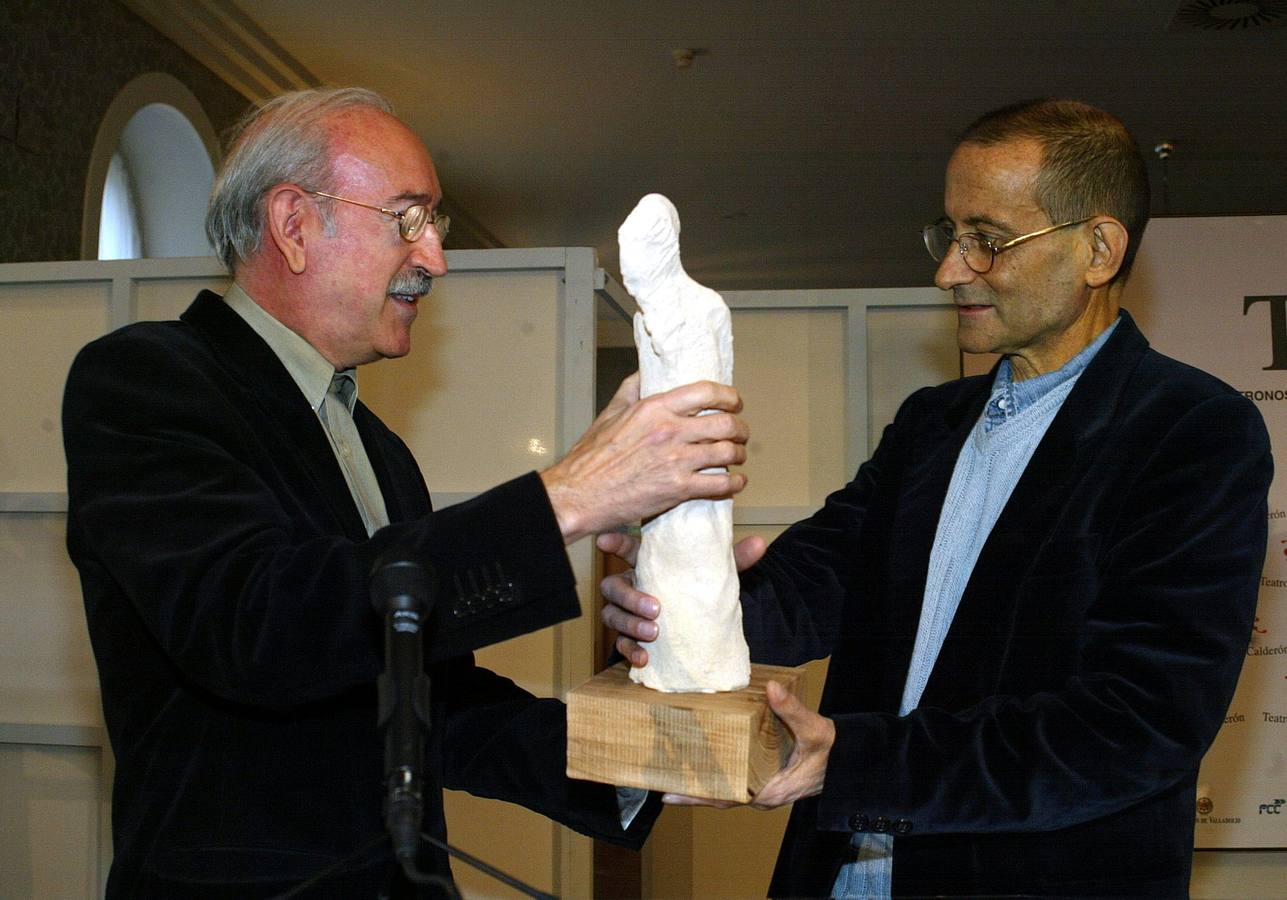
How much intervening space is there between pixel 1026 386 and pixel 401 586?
114cm

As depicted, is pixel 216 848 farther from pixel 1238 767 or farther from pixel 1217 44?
pixel 1217 44

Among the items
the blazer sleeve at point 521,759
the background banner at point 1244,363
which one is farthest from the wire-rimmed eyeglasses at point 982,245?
the background banner at point 1244,363

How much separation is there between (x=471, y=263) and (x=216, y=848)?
1635 mm

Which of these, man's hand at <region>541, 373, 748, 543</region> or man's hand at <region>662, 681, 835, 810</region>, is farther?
man's hand at <region>662, 681, 835, 810</region>

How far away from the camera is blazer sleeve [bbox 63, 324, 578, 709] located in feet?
3.84

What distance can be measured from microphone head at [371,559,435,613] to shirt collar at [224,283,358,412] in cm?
73

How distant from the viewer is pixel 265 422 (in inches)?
57.1

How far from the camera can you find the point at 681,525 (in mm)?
1338

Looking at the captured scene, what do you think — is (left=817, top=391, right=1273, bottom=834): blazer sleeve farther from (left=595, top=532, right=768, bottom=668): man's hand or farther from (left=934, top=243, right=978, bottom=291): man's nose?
A: (left=934, top=243, right=978, bottom=291): man's nose

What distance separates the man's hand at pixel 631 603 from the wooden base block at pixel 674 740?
0.06 m

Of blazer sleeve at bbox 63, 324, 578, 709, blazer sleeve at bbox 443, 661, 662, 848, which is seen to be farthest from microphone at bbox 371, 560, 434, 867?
blazer sleeve at bbox 443, 661, 662, 848

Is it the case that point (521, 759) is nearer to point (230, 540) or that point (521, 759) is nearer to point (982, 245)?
point (230, 540)

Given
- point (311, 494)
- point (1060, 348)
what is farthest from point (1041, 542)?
point (311, 494)

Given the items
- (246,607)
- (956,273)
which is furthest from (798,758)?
(956,273)
